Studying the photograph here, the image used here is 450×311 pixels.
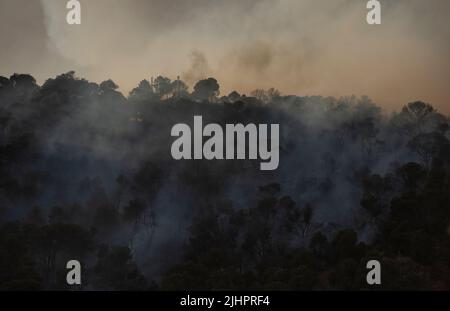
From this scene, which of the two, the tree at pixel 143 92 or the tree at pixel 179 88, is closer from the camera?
the tree at pixel 143 92

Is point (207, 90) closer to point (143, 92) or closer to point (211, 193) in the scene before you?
point (143, 92)

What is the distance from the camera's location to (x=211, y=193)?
3723 inches

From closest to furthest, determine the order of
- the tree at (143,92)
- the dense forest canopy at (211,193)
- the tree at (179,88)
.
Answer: the dense forest canopy at (211,193) → the tree at (143,92) → the tree at (179,88)

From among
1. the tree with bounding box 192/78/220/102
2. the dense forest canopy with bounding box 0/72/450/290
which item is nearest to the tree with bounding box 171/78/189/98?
the dense forest canopy with bounding box 0/72/450/290

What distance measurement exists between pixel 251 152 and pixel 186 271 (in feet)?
113

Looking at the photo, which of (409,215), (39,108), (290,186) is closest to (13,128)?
(39,108)

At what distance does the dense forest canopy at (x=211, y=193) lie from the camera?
68.3 meters

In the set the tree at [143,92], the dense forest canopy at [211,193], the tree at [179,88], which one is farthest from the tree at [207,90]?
the tree at [143,92]

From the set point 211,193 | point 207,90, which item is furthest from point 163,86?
point 211,193

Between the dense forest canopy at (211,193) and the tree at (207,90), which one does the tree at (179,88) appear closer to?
the dense forest canopy at (211,193)

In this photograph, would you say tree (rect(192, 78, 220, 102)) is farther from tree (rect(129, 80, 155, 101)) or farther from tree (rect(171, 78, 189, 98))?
tree (rect(129, 80, 155, 101))

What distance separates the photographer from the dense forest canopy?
68.3m

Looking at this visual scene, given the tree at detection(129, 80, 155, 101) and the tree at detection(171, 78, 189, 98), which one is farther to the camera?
the tree at detection(171, 78, 189, 98)

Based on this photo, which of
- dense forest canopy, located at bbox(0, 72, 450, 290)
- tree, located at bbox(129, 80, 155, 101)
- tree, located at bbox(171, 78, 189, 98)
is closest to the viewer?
dense forest canopy, located at bbox(0, 72, 450, 290)
